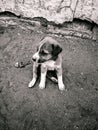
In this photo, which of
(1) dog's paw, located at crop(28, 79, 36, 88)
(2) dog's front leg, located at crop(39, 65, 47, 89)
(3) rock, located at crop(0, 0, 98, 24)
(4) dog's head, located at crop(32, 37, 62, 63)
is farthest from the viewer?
(3) rock, located at crop(0, 0, 98, 24)

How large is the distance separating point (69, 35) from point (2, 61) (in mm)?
1717

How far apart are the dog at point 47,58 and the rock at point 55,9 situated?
5.07 feet

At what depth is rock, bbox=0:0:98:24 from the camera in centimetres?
438

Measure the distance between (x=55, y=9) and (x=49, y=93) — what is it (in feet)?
6.63

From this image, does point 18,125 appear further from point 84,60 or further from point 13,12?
point 13,12

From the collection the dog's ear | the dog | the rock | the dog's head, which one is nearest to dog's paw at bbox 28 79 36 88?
the dog

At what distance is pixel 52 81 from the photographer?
3670 millimetres

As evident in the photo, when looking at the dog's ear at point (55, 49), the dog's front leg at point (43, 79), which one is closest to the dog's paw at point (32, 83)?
the dog's front leg at point (43, 79)

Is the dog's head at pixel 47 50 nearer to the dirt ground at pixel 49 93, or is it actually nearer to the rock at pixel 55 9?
the dirt ground at pixel 49 93

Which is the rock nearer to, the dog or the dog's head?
the dog

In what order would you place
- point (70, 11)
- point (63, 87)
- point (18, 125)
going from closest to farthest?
point (18, 125) < point (63, 87) < point (70, 11)

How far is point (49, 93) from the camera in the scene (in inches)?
136

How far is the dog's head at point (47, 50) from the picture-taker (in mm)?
2998

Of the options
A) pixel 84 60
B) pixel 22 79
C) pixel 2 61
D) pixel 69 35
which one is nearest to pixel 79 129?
pixel 22 79
